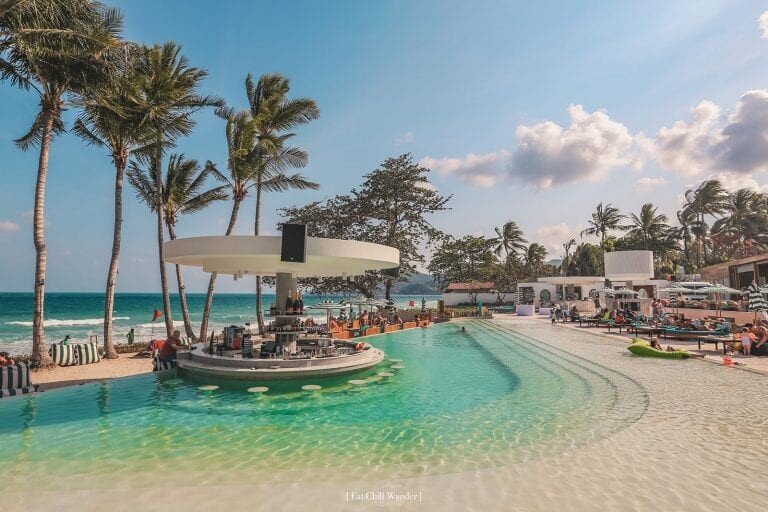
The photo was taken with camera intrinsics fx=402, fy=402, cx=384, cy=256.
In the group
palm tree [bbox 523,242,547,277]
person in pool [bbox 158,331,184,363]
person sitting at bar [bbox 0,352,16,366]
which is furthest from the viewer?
palm tree [bbox 523,242,547,277]

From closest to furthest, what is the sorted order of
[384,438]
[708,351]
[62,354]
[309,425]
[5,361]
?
[384,438] → [309,425] → [5,361] → [62,354] → [708,351]

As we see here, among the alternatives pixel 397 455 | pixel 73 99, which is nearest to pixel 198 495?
pixel 397 455

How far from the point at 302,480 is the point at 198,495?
1370mm

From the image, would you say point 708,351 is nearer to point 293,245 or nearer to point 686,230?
point 293,245

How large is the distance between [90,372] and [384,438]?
11.0 metres

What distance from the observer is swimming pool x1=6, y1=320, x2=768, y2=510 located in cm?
554

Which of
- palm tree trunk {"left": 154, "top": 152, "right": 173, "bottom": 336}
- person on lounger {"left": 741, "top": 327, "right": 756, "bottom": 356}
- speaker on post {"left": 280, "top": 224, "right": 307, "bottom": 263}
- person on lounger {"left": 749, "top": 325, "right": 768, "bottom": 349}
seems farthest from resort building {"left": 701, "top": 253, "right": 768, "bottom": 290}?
palm tree trunk {"left": 154, "top": 152, "right": 173, "bottom": 336}

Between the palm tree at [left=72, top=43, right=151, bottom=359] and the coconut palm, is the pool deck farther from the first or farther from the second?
the coconut palm

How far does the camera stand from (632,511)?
478 cm

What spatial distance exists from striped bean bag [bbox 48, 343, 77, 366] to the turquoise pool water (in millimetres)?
3489

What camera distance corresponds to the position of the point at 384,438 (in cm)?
761

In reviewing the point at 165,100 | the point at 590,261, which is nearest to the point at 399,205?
the point at 165,100

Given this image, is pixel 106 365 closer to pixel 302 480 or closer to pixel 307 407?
pixel 307 407

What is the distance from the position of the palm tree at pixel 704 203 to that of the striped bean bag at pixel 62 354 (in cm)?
6526
